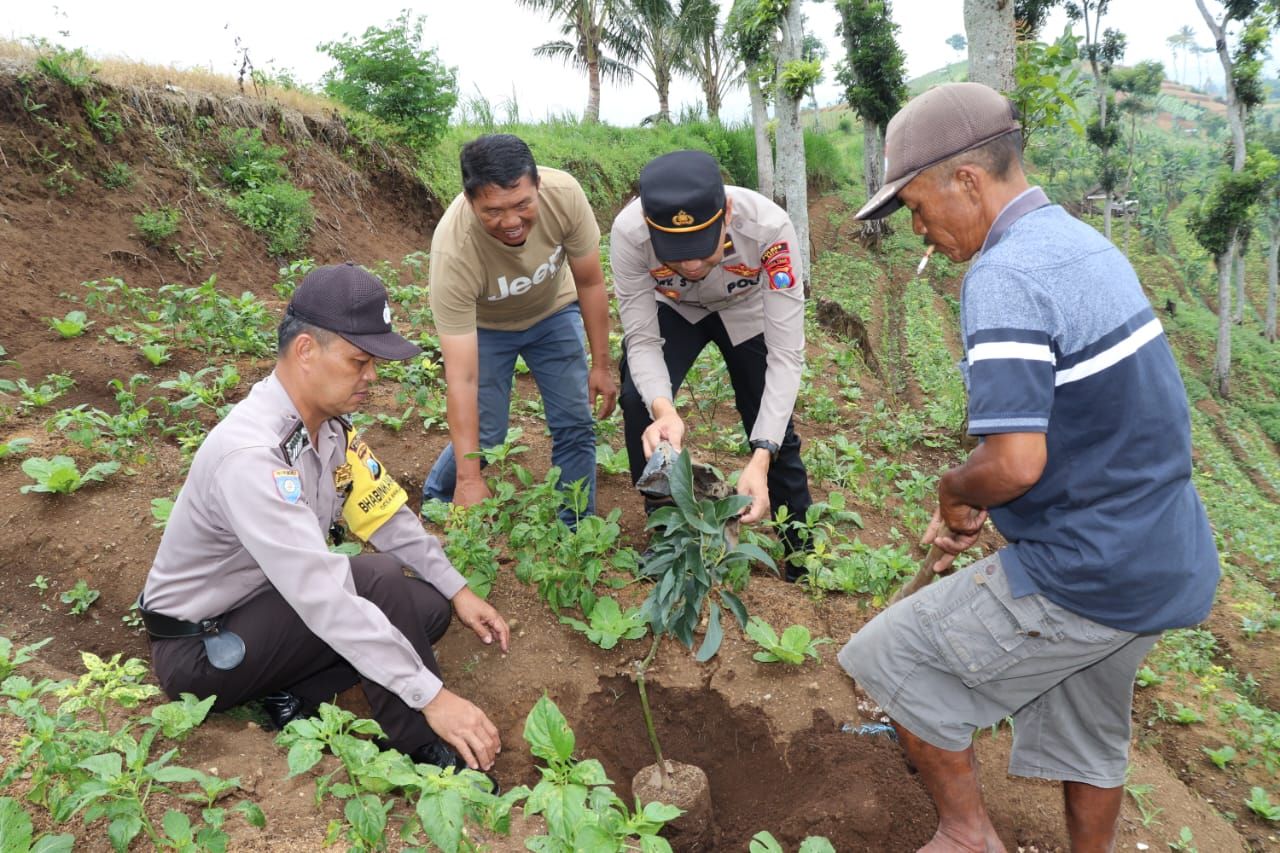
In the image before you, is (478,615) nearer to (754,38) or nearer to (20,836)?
(20,836)

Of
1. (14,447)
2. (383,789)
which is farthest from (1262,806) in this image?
(14,447)

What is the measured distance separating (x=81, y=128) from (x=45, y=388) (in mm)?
3711

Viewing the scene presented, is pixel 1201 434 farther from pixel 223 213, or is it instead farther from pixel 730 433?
pixel 223 213

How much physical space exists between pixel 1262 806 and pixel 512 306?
3.35 m

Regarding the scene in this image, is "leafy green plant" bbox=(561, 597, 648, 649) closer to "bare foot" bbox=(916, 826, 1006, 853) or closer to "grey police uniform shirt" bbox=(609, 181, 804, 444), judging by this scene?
"grey police uniform shirt" bbox=(609, 181, 804, 444)

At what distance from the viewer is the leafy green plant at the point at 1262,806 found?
2752 millimetres

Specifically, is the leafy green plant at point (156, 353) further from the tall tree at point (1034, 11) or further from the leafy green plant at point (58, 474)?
the tall tree at point (1034, 11)

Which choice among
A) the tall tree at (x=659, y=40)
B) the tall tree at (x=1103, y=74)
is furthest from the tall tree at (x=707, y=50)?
the tall tree at (x=1103, y=74)

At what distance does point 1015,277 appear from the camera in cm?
162

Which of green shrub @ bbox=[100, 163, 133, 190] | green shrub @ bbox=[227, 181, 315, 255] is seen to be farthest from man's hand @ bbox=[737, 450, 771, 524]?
green shrub @ bbox=[100, 163, 133, 190]

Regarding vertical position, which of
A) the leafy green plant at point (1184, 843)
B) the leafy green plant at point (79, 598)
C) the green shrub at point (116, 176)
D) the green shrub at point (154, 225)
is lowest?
the leafy green plant at point (1184, 843)

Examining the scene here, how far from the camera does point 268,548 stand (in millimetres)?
2086

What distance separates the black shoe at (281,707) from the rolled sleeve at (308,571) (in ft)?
1.98

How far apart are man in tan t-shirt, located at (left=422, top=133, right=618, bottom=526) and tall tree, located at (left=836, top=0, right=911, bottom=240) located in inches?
677
